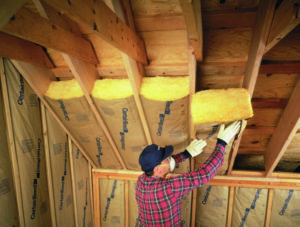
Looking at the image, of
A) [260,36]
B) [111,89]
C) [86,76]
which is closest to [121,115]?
[111,89]

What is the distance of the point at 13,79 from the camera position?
5.90 feet

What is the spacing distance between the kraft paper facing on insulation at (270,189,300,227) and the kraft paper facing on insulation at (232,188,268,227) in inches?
4.9

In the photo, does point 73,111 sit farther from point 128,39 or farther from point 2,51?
point 128,39

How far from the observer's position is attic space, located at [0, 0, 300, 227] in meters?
1.19

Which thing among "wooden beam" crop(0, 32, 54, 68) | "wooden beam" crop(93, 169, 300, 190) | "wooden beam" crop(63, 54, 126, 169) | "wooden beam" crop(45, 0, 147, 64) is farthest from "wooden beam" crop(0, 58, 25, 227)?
"wooden beam" crop(93, 169, 300, 190)

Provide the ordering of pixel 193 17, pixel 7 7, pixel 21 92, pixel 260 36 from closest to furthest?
1. pixel 7 7
2. pixel 193 17
3. pixel 260 36
4. pixel 21 92

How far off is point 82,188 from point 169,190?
1.86m

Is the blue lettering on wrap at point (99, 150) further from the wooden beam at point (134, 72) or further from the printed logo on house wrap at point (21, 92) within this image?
the printed logo on house wrap at point (21, 92)

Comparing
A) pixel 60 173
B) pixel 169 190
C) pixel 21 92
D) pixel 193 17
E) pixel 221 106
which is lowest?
pixel 60 173

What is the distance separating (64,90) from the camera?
6.31 feet

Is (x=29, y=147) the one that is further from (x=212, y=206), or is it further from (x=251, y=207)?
(x=251, y=207)

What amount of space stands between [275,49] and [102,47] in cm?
134

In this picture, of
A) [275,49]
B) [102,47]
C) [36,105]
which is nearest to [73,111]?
[36,105]

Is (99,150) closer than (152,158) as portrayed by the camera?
No
